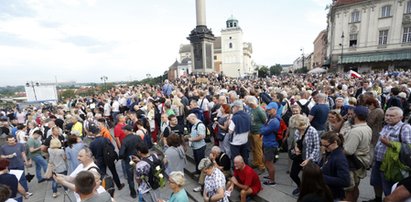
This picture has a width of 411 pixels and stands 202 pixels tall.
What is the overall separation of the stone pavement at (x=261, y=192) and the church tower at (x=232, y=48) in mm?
70462

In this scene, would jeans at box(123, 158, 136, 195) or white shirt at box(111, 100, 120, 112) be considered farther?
white shirt at box(111, 100, 120, 112)

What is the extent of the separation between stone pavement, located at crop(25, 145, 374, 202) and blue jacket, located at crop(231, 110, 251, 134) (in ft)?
4.50

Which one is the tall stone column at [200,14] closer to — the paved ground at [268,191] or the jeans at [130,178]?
the paved ground at [268,191]

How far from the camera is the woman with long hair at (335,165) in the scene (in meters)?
2.92

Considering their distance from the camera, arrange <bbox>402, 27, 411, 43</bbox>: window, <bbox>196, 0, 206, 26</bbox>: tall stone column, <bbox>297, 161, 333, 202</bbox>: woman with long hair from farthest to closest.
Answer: <bbox>402, 27, 411, 43</bbox>: window < <bbox>196, 0, 206, 26</bbox>: tall stone column < <bbox>297, 161, 333, 202</bbox>: woman with long hair

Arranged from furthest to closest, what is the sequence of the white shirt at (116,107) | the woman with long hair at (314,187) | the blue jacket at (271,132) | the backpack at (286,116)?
the white shirt at (116,107) → the backpack at (286,116) → the blue jacket at (271,132) → the woman with long hair at (314,187)

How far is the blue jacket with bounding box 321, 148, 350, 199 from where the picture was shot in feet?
9.55

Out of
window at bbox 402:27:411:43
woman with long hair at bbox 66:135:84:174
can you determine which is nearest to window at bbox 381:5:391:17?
window at bbox 402:27:411:43

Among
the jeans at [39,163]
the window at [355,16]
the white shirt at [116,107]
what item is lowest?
the jeans at [39,163]

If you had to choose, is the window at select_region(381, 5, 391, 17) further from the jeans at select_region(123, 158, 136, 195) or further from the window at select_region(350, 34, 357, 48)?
the jeans at select_region(123, 158, 136, 195)

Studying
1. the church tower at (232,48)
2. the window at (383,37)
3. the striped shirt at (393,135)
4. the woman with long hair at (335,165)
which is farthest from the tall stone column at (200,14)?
the church tower at (232,48)

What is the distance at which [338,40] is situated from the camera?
38781 millimetres

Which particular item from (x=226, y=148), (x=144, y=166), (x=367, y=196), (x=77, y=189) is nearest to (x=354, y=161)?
(x=367, y=196)

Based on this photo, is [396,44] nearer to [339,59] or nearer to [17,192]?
[339,59]
